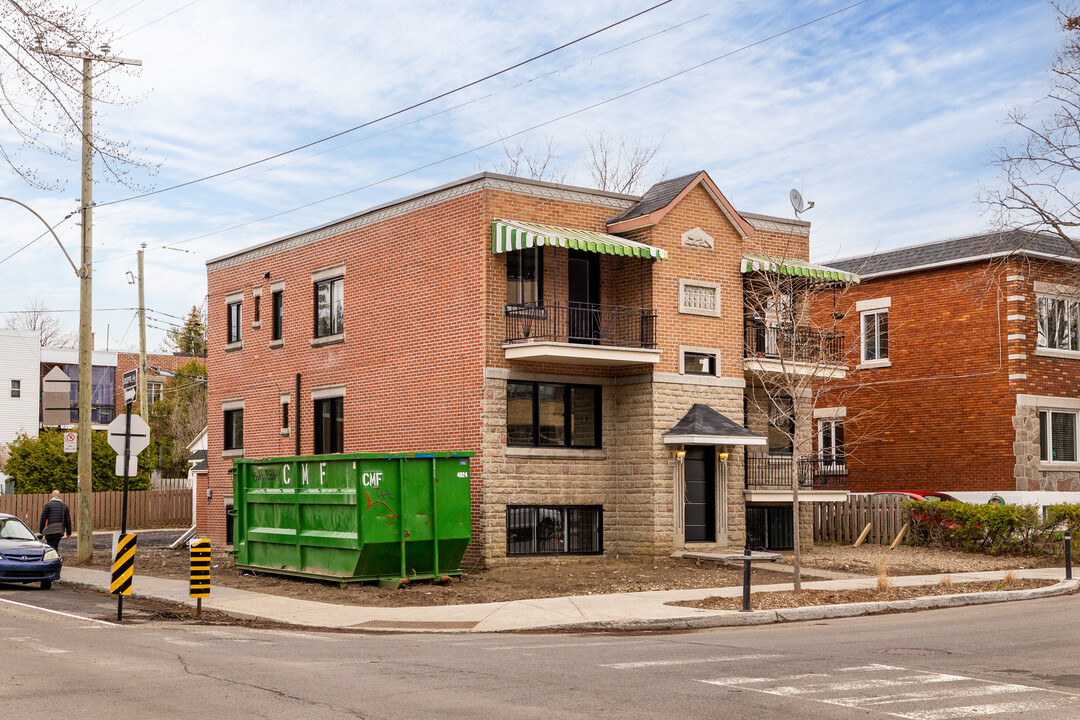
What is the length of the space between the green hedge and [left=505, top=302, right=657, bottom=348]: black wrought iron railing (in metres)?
8.52

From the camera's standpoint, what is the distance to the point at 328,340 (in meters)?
28.4

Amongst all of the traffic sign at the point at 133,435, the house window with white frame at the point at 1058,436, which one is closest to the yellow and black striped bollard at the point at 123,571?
the traffic sign at the point at 133,435

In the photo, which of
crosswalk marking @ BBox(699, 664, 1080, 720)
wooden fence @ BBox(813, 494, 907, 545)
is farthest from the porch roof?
crosswalk marking @ BBox(699, 664, 1080, 720)

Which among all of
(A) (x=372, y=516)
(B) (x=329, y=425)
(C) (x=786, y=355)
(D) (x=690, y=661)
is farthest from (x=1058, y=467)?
(D) (x=690, y=661)

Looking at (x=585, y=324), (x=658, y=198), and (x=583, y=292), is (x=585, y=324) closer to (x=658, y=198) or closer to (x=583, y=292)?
(x=583, y=292)

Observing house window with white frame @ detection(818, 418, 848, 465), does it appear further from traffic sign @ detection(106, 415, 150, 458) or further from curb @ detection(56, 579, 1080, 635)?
traffic sign @ detection(106, 415, 150, 458)

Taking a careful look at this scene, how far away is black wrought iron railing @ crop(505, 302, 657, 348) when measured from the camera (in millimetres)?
23578

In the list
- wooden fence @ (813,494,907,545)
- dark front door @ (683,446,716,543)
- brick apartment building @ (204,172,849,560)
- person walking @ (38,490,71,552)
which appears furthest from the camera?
wooden fence @ (813,494,907,545)

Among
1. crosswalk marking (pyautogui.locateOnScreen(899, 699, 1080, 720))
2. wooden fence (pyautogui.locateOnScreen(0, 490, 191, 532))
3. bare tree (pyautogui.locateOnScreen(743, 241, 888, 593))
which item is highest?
bare tree (pyautogui.locateOnScreen(743, 241, 888, 593))

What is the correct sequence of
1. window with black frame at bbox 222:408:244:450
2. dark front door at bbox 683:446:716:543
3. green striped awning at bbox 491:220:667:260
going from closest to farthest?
green striped awning at bbox 491:220:667:260 → dark front door at bbox 683:446:716:543 → window with black frame at bbox 222:408:244:450

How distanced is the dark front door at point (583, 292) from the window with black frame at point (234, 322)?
1241 centimetres

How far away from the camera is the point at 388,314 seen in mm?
26141

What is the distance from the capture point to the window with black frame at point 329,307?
92.5 feet

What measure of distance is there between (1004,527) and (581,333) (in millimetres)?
10543
